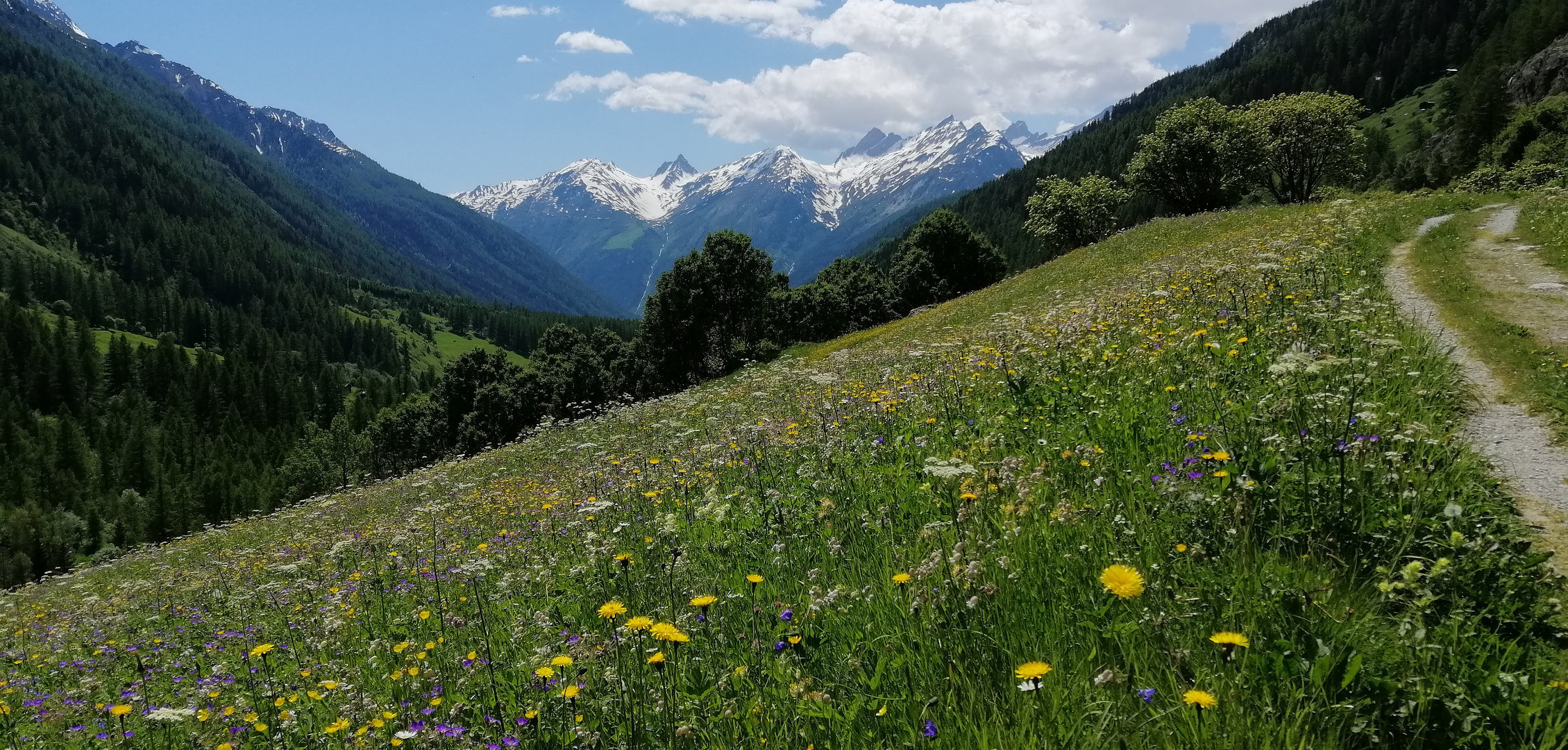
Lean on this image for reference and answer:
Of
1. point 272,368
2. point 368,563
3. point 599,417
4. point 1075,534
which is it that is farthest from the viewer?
point 272,368

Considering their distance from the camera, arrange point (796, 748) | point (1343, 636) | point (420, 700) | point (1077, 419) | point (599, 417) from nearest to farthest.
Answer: point (1343, 636), point (796, 748), point (420, 700), point (1077, 419), point (599, 417)

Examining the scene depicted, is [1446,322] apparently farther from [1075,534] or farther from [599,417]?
[599,417]

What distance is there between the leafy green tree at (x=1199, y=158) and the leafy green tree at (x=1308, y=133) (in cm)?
156

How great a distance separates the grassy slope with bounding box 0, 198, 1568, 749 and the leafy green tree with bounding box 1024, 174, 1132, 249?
78839mm

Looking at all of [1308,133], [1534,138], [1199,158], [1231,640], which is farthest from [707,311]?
[1534,138]

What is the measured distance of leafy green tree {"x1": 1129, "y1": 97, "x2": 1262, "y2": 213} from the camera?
6031cm

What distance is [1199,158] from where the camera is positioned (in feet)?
207

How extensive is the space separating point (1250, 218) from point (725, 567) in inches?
1391

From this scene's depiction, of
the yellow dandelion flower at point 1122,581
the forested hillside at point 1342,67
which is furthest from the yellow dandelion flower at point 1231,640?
the forested hillside at point 1342,67

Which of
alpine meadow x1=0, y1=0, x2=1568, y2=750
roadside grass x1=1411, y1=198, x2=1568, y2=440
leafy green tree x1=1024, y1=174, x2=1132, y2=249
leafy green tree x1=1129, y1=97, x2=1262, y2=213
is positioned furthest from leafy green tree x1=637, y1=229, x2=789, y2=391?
alpine meadow x1=0, y1=0, x2=1568, y2=750

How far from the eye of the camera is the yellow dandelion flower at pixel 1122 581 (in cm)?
291

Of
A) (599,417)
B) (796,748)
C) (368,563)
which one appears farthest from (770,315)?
(796,748)

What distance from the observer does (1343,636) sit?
3.06 meters

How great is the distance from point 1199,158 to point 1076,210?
20.7m
